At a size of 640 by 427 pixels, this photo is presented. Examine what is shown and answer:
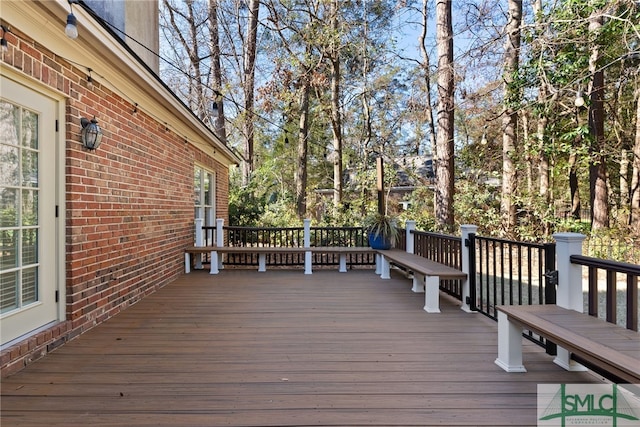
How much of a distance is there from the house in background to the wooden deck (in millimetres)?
321

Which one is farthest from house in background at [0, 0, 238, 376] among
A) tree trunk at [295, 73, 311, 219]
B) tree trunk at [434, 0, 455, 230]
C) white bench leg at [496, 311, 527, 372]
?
tree trunk at [295, 73, 311, 219]

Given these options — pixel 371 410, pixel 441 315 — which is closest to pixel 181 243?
pixel 441 315

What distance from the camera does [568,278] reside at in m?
2.65

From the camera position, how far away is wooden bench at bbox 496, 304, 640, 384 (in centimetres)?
173

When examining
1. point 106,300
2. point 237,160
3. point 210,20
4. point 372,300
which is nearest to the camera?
point 106,300

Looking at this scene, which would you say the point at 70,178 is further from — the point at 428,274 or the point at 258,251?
the point at 258,251

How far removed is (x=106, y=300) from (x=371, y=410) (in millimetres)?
3014

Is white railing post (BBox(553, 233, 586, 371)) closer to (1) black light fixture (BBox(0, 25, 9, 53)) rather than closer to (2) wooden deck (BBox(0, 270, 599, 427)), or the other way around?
(2) wooden deck (BBox(0, 270, 599, 427))

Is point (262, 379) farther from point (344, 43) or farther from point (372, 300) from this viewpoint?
point (344, 43)

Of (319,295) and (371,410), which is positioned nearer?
(371,410)

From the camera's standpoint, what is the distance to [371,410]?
6.71 feet

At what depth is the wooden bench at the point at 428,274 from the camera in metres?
4.12

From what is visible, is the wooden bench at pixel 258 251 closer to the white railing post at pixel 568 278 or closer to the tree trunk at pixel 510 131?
the white railing post at pixel 568 278

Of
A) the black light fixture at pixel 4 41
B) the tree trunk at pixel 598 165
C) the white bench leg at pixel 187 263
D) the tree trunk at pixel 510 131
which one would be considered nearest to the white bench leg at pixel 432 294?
the black light fixture at pixel 4 41
